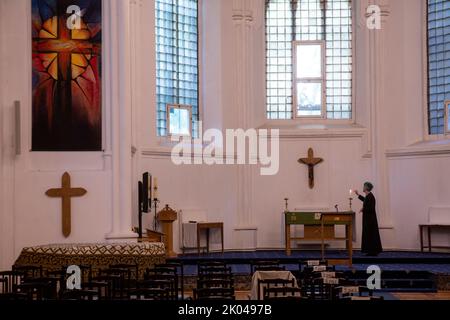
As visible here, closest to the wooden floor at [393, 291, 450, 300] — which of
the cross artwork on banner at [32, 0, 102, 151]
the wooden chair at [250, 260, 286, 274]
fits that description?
the wooden chair at [250, 260, 286, 274]

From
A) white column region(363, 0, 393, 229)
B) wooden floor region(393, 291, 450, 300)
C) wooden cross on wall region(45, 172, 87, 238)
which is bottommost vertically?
wooden floor region(393, 291, 450, 300)

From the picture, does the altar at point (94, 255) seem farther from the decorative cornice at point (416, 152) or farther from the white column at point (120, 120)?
the decorative cornice at point (416, 152)

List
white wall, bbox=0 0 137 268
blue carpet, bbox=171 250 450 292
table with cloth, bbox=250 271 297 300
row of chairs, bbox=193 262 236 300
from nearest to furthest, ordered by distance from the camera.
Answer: row of chairs, bbox=193 262 236 300, table with cloth, bbox=250 271 297 300, white wall, bbox=0 0 137 268, blue carpet, bbox=171 250 450 292

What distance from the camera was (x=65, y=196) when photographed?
54.3 feet

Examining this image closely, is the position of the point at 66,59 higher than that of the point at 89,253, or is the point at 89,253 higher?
the point at 66,59

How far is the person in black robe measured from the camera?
1894cm

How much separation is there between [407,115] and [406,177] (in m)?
1.68

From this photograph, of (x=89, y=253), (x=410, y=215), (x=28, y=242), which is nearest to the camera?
(x=89, y=253)

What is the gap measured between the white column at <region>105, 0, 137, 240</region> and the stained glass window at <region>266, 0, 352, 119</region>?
252 inches

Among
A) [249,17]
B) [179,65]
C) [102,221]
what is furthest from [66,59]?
[249,17]

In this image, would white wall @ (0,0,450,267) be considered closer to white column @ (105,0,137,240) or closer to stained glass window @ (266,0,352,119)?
stained glass window @ (266,0,352,119)

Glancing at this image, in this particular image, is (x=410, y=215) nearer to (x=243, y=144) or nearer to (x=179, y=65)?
(x=243, y=144)

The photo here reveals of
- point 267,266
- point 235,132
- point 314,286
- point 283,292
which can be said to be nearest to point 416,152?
point 235,132

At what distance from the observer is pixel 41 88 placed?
16750mm
